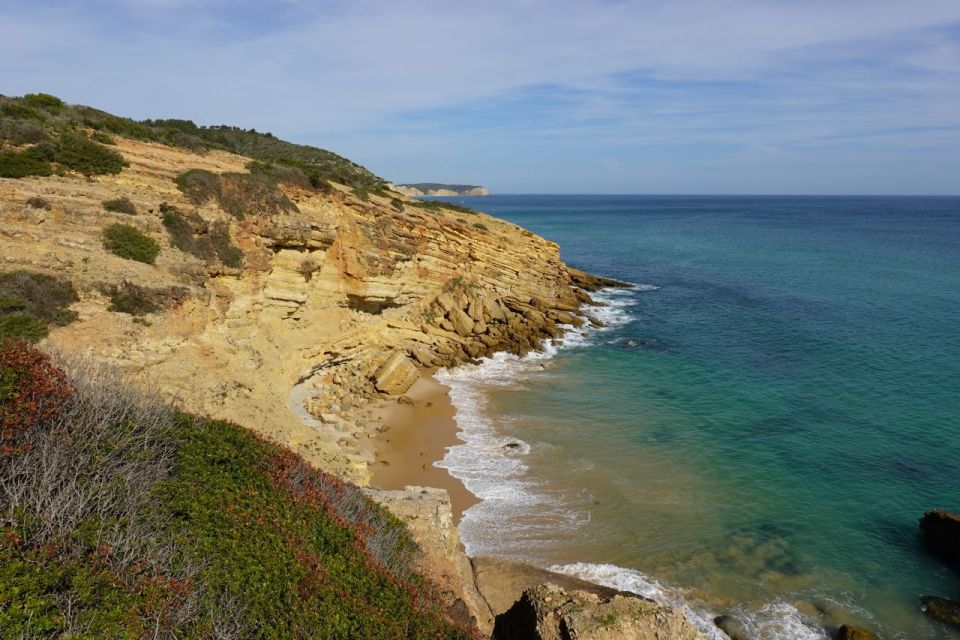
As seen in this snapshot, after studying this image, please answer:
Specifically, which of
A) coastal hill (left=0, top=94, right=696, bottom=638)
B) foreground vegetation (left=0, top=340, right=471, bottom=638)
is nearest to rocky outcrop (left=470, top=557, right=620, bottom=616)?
coastal hill (left=0, top=94, right=696, bottom=638)

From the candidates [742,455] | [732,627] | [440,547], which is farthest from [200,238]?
[742,455]

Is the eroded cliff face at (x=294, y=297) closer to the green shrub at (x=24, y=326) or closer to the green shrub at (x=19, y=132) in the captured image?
the green shrub at (x=24, y=326)

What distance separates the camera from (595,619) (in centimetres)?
718

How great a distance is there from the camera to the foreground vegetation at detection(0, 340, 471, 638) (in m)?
5.55

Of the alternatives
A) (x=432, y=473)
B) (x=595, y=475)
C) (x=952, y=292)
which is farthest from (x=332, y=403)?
(x=952, y=292)

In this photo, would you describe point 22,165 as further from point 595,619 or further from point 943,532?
point 943,532

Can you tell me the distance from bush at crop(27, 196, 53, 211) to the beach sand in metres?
13.2

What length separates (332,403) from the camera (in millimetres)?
24703

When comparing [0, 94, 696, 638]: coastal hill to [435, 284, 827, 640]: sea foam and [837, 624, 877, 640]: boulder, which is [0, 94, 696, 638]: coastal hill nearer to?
[435, 284, 827, 640]: sea foam

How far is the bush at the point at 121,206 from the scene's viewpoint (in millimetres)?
18719

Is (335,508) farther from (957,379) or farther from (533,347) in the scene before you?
(957,379)

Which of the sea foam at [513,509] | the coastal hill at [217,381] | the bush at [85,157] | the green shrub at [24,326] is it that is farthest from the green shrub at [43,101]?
the sea foam at [513,509]

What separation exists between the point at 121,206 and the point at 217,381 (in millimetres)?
7822

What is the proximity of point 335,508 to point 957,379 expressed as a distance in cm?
3131
